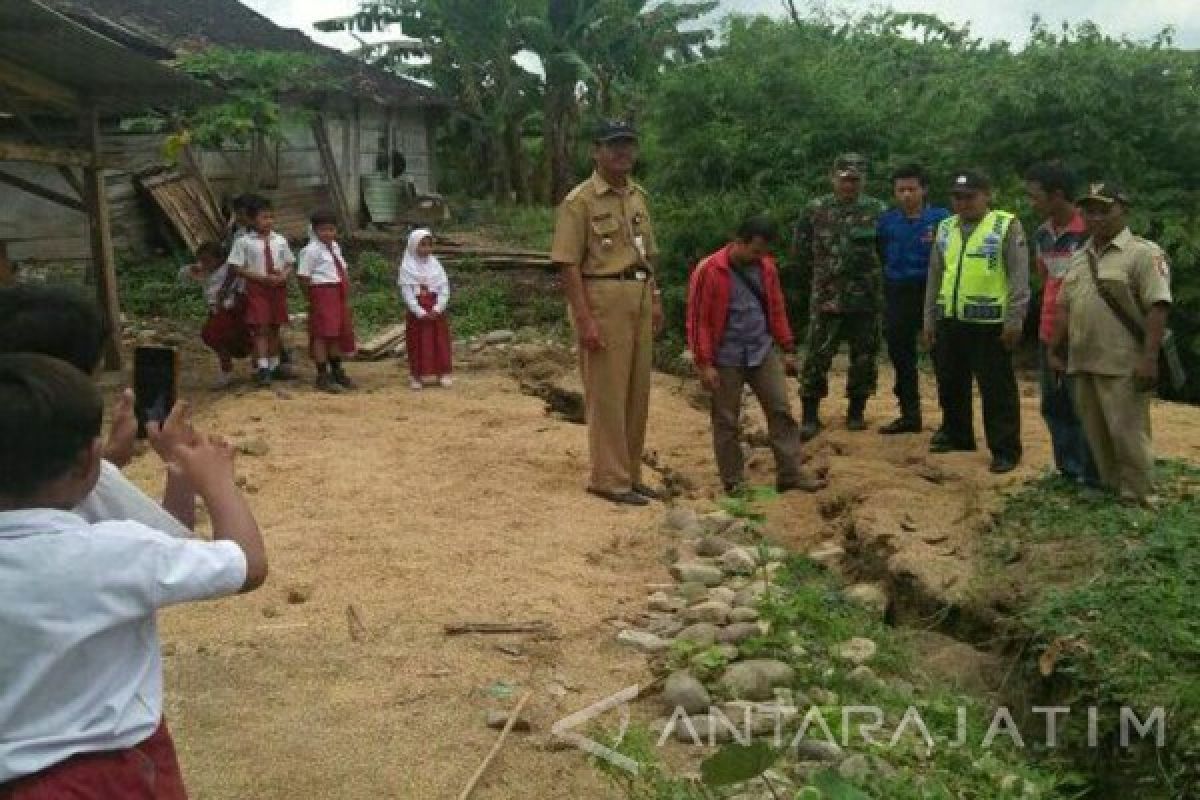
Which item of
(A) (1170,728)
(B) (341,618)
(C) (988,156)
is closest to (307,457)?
(B) (341,618)

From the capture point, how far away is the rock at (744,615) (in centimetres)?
475

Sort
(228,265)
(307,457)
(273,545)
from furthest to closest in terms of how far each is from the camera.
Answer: (228,265), (307,457), (273,545)

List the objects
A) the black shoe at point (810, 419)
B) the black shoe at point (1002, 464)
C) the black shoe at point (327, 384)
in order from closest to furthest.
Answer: the black shoe at point (1002, 464), the black shoe at point (810, 419), the black shoe at point (327, 384)

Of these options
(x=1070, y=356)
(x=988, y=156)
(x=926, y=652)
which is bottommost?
(x=926, y=652)

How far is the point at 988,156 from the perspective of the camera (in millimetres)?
12312

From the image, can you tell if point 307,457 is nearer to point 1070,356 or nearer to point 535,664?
point 535,664

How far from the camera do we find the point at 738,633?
15.0 feet

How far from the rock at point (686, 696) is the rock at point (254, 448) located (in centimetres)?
431

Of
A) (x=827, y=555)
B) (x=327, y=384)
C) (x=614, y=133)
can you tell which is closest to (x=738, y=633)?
(x=827, y=555)

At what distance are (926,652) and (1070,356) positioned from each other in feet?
5.99

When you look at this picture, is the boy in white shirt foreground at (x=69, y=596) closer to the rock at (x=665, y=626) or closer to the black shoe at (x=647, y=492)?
the rock at (x=665, y=626)

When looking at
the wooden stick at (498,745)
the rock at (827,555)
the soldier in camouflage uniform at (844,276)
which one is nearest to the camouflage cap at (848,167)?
the soldier in camouflage uniform at (844,276)

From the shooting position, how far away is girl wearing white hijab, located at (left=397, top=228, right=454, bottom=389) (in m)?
10.3

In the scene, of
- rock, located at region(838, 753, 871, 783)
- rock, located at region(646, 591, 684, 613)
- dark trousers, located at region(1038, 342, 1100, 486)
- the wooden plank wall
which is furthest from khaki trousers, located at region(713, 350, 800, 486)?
the wooden plank wall
